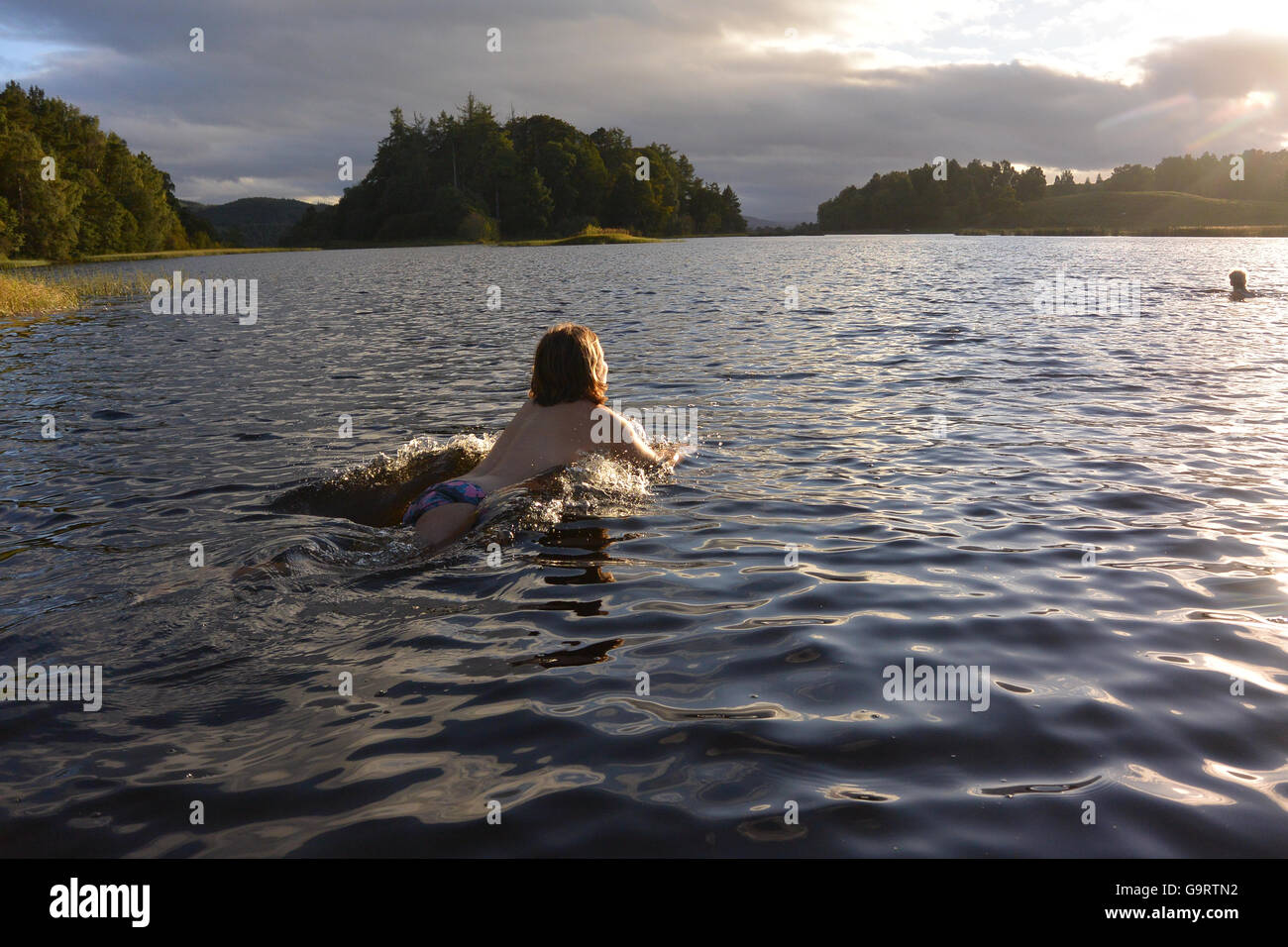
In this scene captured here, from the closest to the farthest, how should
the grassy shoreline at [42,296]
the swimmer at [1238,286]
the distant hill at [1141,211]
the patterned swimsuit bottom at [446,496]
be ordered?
the patterned swimsuit bottom at [446,496]
the swimmer at [1238,286]
the grassy shoreline at [42,296]
the distant hill at [1141,211]

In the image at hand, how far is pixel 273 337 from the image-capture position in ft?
81.8

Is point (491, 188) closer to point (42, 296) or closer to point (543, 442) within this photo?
point (42, 296)

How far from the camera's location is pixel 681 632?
5.86 metres

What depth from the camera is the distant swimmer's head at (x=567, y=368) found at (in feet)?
26.8

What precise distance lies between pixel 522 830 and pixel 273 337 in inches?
943

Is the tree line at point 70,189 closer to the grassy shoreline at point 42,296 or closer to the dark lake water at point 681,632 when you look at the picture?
the grassy shoreline at point 42,296

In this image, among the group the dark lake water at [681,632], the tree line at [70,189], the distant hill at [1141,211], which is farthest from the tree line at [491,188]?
the dark lake water at [681,632]

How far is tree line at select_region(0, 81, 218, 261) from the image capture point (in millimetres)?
78875

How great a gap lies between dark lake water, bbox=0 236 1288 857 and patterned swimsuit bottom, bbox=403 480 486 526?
0.71 ft

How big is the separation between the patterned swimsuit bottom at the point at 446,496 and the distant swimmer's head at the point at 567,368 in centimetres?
116

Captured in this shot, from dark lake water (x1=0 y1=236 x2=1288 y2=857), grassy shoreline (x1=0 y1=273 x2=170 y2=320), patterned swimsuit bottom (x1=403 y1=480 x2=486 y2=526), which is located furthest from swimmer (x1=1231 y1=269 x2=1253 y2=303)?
grassy shoreline (x1=0 y1=273 x2=170 y2=320)

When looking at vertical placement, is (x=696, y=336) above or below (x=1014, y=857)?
above
